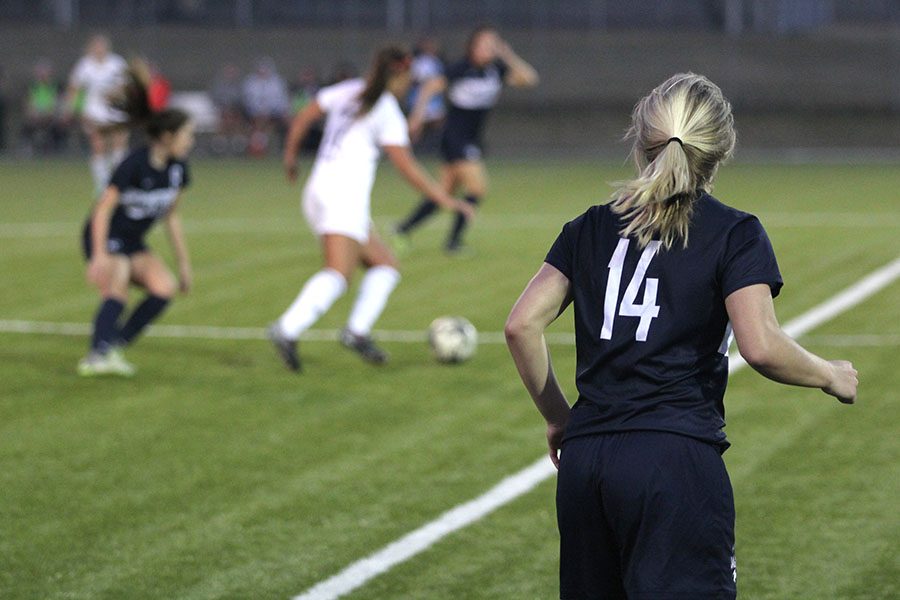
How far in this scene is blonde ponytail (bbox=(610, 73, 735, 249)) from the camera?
3.44 m

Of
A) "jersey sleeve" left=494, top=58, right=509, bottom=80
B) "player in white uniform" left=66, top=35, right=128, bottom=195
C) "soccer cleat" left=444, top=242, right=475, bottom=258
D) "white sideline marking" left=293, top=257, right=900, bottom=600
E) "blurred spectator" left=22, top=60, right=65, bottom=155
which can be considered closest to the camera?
"white sideline marking" left=293, top=257, right=900, bottom=600

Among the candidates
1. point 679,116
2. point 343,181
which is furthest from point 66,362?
Result: point 679,116

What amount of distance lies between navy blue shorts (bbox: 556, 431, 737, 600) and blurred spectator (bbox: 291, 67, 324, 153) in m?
29.7

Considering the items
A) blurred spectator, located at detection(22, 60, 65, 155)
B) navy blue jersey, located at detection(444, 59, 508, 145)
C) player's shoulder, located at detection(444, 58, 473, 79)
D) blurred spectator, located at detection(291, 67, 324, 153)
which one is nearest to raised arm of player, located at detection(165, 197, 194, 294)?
navy blue jersey, located at detection(444, 59, 508, 145)

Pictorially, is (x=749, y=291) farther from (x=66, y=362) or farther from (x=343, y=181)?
(x=66, y=362)

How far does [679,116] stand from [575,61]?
33.3 meters

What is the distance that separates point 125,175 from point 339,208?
1343mm

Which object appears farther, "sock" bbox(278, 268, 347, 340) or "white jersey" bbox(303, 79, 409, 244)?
"white jersey" bbox(303, 79, 409, 244)

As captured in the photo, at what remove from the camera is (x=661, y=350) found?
352 cm

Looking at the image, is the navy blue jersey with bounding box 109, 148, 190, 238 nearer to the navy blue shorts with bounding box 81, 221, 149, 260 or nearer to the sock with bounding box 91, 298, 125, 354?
the navy blue shorts with bounding box 81, 221, 149, 260

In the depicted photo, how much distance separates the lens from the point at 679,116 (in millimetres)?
3467

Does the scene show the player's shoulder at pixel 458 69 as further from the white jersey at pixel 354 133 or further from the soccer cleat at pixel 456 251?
Answer: the white jersey at pixel 354 133

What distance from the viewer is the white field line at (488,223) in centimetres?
1805

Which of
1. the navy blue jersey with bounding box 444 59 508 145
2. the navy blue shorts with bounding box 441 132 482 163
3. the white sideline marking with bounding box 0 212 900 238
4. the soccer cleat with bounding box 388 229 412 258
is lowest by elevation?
the white sideline marking with bounding box 0 212 900 238
